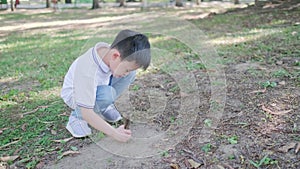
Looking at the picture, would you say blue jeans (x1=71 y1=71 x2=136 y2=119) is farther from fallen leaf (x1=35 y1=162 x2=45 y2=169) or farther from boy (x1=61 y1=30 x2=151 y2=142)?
fallen leaf (x1=35 y1=162 x2=45 y2=169)

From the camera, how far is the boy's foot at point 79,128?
2.14m

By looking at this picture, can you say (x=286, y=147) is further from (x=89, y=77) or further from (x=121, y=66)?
(x=89, y=77)

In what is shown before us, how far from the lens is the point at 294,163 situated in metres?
1.68

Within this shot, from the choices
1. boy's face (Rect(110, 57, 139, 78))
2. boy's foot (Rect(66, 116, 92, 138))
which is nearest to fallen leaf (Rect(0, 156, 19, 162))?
boy's foot (Rect(66, 116, 92, 138))

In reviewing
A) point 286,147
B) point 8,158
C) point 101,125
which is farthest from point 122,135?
point 286,147

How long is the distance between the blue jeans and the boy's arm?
0.23 meters

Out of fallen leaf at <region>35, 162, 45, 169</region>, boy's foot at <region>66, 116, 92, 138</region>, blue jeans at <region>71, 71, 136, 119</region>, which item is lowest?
fallen leaf at <region>35, 162, 45, 169</region>

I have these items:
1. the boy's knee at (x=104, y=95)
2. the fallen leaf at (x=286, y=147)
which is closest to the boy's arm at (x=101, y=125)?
the boy's knee at (x=104, y=95)

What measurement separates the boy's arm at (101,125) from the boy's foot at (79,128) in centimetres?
27

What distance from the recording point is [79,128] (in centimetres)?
215

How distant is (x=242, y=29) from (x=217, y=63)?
7.71ft

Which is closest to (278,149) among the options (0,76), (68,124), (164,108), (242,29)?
(164,108)

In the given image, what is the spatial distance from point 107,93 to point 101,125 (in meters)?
0.27

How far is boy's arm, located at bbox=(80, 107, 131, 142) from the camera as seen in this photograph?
185 centimetres
